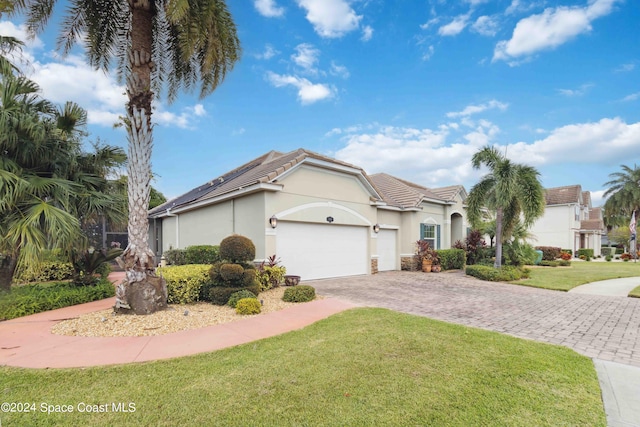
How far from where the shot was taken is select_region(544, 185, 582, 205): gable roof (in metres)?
32.2

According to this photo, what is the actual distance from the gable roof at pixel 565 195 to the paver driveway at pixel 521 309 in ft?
88.7

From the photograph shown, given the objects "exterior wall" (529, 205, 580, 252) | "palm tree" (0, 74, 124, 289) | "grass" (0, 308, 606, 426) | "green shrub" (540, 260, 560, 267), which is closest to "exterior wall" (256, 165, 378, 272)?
"palm tree" (0, 74, 124, 289)

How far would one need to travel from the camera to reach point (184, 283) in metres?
8.43

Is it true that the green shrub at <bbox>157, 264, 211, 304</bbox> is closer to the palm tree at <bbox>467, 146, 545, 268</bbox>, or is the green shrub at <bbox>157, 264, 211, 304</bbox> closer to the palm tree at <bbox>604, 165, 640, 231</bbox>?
the palm tree at <bbox>467, 146, 545, 268</bbox>

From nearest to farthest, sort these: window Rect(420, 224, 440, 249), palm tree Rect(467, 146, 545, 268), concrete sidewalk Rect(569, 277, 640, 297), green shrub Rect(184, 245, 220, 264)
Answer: concrete sidewalk Rect(569, 277, 640, 297) < green shrub Rect(184, 245, 220, 264) < palm tree Rect(467, 146, 545, 268) < window Rect(420, 224, 440, 249)

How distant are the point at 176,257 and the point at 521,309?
1547 centimetres

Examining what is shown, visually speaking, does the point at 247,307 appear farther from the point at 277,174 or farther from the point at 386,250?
the point at 386,250

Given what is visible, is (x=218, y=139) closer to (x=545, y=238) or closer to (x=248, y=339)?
(x=248, y=339)

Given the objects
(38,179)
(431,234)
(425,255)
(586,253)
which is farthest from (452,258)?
(586,253)

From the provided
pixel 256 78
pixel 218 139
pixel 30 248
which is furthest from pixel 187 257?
pixel 256 78

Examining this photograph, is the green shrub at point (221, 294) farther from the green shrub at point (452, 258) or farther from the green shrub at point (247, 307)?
the green shrub at point (452, 258)

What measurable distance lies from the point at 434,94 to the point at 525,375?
13.7 meters

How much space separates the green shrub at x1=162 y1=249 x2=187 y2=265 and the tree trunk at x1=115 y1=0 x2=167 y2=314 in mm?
7499

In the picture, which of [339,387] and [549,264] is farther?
[549,264]
